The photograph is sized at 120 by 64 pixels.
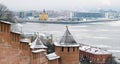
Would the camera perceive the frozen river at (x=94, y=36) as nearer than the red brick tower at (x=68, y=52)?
No

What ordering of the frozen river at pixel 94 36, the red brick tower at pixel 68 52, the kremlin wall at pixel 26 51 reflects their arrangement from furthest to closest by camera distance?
the frozen river at pixel 94 36, the red brick tower at pixel 68 52, the kremlin wall at pixel 26 51

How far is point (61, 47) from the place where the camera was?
10.3m

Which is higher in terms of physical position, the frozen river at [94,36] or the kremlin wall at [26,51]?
the kremlin wall at [26,51]

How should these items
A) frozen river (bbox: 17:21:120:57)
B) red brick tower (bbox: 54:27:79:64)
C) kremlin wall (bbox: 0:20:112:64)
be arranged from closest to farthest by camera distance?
kremlin wall (bbox: 0:20:112:64) < red brick tower (bbox: 54:27:79:64) < frozen river (bbox: 17:21:120:57)

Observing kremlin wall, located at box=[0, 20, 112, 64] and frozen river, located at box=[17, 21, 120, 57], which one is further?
frozen river, located at box=[17, 21, 120, 57]

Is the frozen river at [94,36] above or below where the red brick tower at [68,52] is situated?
below

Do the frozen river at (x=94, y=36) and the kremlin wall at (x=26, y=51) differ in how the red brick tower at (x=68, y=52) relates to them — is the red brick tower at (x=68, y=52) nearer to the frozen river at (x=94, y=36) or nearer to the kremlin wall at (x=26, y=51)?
the kremlin wall at (x=26, y=51)

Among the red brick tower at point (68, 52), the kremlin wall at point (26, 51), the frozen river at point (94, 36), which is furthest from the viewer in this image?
the frozen river at point (94, 36)

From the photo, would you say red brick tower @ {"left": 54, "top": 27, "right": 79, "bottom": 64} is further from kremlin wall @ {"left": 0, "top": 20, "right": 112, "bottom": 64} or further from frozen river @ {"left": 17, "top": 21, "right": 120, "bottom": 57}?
frozen river @ {"left": 17, "top": 21, "right": 120, "bottom": 57}

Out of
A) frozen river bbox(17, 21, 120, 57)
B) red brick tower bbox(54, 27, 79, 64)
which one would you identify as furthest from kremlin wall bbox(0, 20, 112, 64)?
frozen river bbox(17, 21, 120, 57)

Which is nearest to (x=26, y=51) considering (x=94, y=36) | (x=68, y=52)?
(x=68, y=52)

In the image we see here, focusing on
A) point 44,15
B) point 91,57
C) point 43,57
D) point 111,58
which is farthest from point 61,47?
point 44,15

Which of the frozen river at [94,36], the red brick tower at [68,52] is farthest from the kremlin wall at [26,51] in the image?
the frozen river at [94,36]

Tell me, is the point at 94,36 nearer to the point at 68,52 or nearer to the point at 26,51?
the point at 68,52
